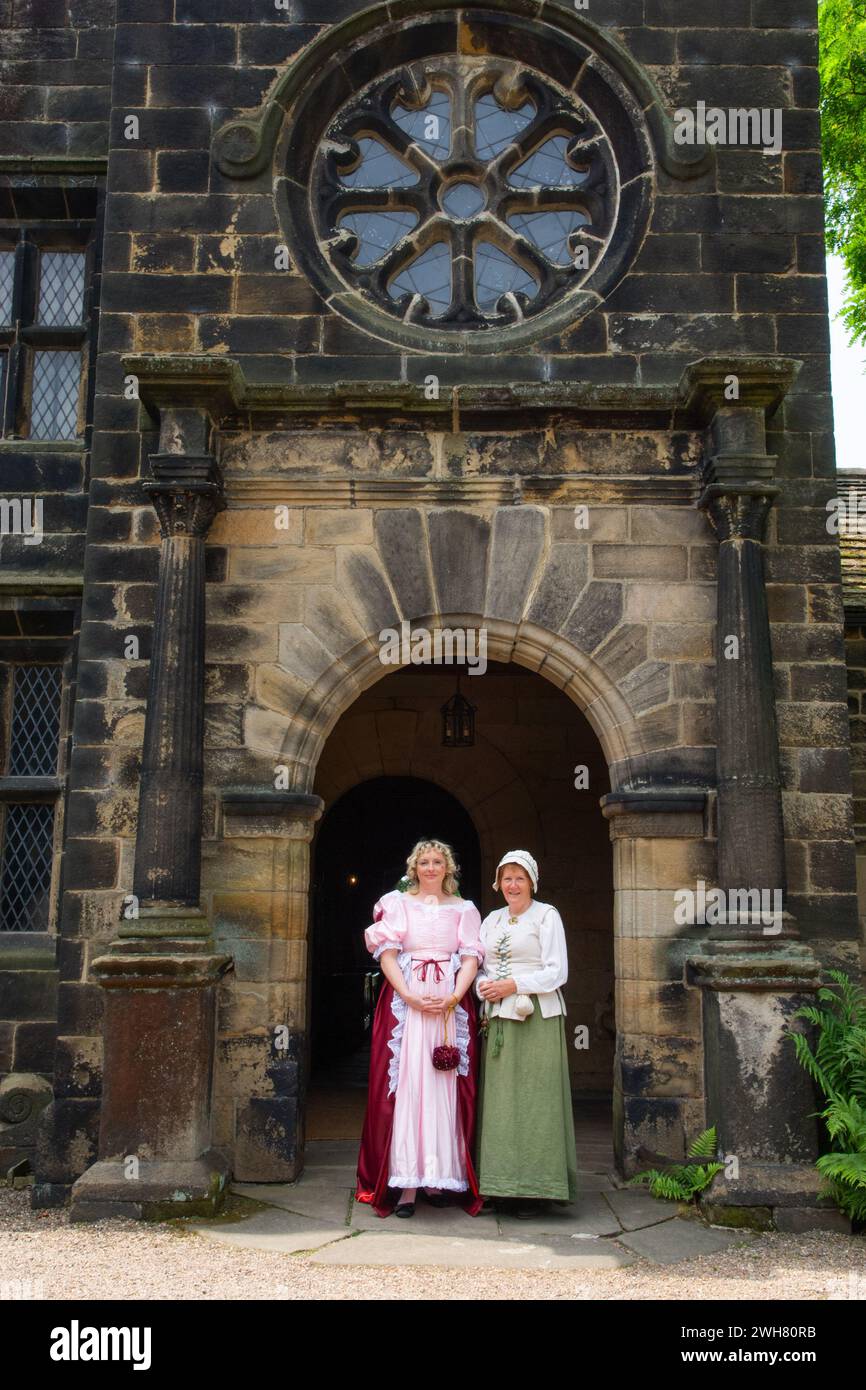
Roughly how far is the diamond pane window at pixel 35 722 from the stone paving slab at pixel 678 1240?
4381mm

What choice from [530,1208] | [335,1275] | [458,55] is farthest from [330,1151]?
[458,55]

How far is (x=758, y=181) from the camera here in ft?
23.9

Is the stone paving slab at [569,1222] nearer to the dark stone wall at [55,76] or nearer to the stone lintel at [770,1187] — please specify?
the stone lintel at [770,1187]

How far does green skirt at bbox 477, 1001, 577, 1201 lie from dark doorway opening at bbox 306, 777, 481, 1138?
4.49 metres

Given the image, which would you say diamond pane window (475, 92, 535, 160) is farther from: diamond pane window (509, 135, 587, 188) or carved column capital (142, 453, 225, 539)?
carved column capital (142, 453, 225, 539)

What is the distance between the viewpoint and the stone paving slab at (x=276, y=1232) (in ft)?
17.3

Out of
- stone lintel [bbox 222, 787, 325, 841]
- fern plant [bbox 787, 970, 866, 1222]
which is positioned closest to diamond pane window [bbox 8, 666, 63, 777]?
stone lintel [bbox 222, 787, 325, 841]

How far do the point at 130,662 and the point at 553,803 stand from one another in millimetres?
4464

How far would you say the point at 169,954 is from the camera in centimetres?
603

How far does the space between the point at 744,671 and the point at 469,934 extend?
2005 mm

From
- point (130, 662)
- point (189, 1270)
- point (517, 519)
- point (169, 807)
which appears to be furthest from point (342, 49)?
point (189, 1270)

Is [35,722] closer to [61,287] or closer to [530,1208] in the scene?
[61,287]

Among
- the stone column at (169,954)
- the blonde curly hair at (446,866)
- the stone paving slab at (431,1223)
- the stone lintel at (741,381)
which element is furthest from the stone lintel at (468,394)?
the stone paving slab at (431,1223)

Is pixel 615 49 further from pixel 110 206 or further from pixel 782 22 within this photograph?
pixel 110 206
